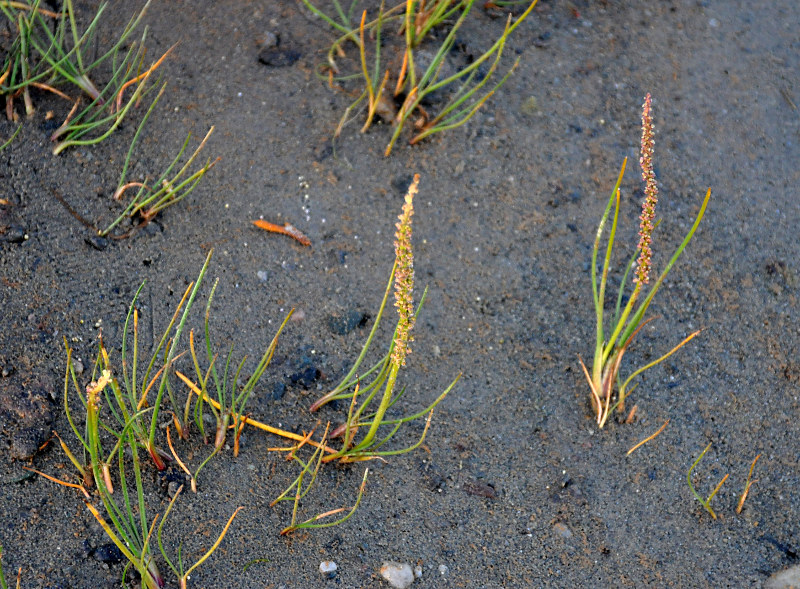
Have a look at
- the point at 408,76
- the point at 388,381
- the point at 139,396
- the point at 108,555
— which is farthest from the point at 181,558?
the point at 408,76

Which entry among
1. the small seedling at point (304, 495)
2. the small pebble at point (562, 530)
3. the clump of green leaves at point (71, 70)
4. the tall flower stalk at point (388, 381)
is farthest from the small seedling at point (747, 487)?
the clump of green leaves at point (71, 70)

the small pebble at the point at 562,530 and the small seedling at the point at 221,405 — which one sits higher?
the small seedling at the point at 221,405

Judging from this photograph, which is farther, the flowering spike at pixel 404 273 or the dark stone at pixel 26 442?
the dark stone at pixel 26 442

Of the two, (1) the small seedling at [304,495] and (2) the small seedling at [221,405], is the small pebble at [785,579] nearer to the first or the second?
(1) the small seedling at [304,495]

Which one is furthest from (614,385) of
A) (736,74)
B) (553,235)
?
(736,74)

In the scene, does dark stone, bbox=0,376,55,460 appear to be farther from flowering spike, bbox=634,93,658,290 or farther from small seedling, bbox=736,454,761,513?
small seedling, bbox=736,454,761,513

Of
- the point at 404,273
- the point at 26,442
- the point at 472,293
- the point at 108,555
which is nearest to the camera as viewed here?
the point at 404,273

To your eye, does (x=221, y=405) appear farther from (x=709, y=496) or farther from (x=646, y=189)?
(x=709, y=496)
